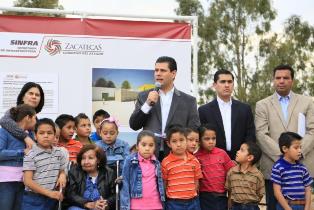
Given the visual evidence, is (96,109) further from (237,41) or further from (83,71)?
(237,41)

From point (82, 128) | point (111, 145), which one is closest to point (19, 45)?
point (82, 128)

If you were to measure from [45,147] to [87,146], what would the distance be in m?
0.38

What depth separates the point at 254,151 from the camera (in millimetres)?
5094

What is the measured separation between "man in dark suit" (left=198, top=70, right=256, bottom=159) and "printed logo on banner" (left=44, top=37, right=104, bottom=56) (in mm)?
1881

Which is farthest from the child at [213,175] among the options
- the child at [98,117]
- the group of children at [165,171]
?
the child at [98,117]

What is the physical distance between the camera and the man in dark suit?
533cm

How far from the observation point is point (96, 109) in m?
6.64

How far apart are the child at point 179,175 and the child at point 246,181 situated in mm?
428

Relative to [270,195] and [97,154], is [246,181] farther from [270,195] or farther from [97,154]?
[97,154]

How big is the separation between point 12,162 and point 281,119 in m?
2.68

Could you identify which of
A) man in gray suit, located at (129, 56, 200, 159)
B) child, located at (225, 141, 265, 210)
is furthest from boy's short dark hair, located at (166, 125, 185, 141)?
child, located at (225, 141, 265, 210)

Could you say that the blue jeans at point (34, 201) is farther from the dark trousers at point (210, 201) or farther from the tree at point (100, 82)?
the tree at point (100, 82)

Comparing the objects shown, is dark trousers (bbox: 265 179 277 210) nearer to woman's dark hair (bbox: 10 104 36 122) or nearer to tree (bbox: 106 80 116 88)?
tree (bbox: 106 80 116 88)

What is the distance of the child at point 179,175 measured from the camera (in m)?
4.82
